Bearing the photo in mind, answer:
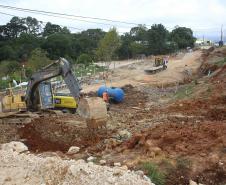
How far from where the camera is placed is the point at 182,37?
103m

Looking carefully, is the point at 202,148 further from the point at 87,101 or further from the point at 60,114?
the point at 60,114

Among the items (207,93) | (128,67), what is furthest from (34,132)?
(128,67)

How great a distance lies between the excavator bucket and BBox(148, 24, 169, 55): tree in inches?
2676

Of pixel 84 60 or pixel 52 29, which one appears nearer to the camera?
pixel 84 60

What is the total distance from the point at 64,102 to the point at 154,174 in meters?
13.6

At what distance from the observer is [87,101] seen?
1647 cm

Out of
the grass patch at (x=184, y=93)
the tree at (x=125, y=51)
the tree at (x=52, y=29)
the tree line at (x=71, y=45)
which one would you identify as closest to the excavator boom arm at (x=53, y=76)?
the grass patch at (x=184, y=93)

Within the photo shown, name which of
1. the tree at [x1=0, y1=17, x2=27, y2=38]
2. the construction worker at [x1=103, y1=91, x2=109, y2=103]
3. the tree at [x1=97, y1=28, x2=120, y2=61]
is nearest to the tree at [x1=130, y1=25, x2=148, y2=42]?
the tree at [x1=0, y1=17, x2=27, y2=38]

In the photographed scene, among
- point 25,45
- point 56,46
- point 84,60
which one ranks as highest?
point 25,45

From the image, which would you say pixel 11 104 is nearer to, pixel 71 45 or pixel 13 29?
pixel 71 45

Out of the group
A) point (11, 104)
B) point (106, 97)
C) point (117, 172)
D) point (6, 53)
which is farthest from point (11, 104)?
point (6, 53)

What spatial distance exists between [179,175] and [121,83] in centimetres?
3251

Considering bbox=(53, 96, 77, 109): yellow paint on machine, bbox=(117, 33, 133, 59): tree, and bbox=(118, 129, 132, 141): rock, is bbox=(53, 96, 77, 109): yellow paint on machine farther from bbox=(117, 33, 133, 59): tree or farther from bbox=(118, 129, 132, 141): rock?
bbox=(117, 33, 133, 59): tree

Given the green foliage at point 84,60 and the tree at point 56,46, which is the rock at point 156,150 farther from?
the tree at point 56,46
